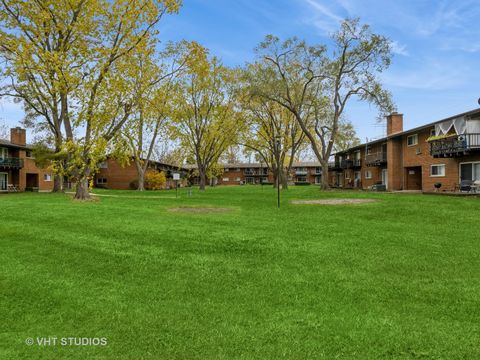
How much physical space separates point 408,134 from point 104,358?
122 feet

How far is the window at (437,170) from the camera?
31.8 m

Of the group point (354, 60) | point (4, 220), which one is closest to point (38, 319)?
point (4, 220)

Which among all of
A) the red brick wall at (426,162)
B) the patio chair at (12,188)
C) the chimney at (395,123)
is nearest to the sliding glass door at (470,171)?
the red brick wall at (426,162)

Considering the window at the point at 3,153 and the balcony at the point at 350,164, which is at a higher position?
the window at the point at 3,153

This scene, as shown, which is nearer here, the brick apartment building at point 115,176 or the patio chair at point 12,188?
the patio chair at point 12,188

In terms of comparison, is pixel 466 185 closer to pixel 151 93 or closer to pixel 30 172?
pixel 151 93

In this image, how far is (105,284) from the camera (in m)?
6.96

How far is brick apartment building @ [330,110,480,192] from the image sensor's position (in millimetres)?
27750

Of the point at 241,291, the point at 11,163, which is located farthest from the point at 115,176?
the point at 241,291

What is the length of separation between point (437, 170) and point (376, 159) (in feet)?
35.1

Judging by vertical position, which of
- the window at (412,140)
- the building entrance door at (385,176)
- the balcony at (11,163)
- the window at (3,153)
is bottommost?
the building entrance door at (385,176)

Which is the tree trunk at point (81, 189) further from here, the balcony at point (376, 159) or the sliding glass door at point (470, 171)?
the balcony at point (376, 159)

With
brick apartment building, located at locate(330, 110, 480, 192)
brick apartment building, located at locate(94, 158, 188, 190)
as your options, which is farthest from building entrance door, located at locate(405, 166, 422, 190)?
brick apartment building, located at locate(94, 158, 188, 190)

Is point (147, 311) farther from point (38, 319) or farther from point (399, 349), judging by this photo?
point (399, 349)
